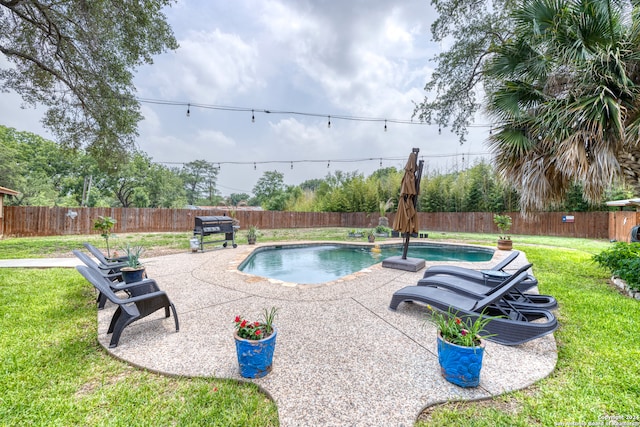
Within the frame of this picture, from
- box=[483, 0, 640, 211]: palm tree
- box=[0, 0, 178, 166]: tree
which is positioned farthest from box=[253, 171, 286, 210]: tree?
box=[483, 0, 640, 211]: palm tree

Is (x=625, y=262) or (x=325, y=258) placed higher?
(x=625, y=262)

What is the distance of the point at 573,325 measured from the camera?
2.98 metres

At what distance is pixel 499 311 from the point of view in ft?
10.2

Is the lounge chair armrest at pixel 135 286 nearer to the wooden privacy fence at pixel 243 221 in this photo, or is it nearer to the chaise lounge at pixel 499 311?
the chaise lounge at pixel 499 311

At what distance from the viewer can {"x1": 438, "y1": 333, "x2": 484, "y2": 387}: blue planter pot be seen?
1.84 meters

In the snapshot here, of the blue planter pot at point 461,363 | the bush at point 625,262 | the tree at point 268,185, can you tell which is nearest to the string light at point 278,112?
the bush at point 625,262

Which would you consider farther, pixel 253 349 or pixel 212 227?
pixel 212 227

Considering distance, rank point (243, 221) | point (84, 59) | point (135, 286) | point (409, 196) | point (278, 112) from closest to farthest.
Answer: point (135, 286)
point (409, 196)
point (84, 59)
point (278, 112)
point (243, 221)

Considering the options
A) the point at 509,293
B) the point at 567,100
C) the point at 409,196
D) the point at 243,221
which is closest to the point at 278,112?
the point at 409,196

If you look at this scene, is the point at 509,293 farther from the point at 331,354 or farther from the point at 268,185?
the point at 268,185

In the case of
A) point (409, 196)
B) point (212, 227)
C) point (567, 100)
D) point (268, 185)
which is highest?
point (268, 185)

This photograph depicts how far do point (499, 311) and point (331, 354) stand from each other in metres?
2.10

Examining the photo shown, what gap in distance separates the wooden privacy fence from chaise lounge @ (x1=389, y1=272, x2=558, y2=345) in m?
13.3

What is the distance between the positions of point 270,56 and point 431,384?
467 inches
